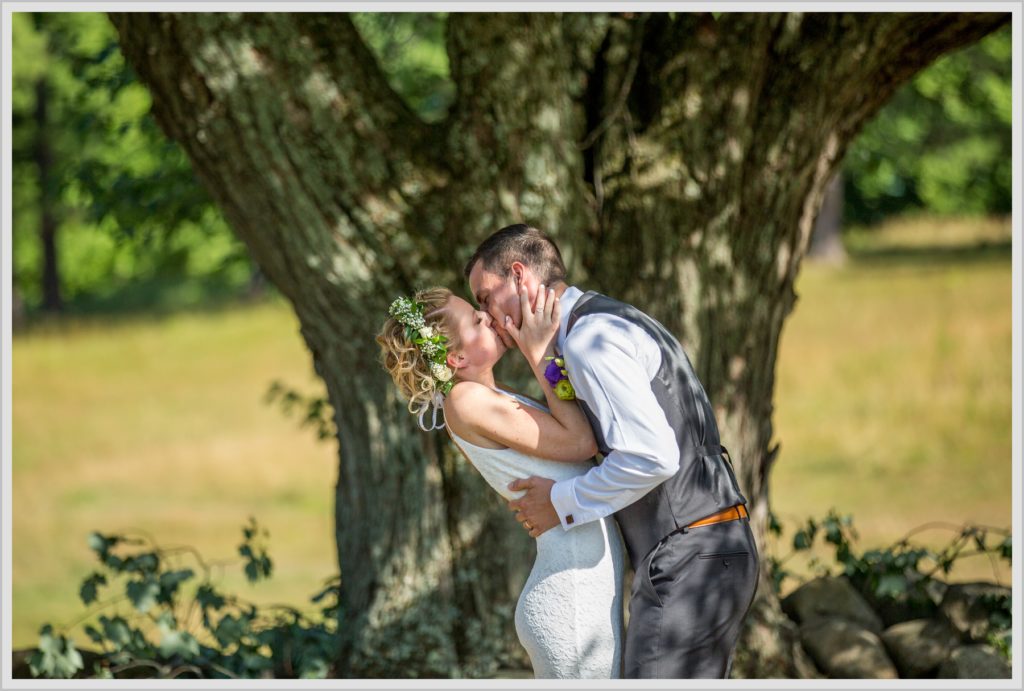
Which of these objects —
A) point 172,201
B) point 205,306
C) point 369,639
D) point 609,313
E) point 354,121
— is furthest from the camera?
point 205,306

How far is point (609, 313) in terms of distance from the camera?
3.85 meters

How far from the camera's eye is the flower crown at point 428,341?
13.0 feet

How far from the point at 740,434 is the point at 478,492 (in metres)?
1.38

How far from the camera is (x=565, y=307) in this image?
4004 millimetres

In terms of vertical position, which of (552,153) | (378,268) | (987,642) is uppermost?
(552,153)

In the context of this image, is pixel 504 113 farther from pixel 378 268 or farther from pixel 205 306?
pixel 205 306

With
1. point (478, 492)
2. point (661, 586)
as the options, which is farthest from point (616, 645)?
point (478, 492)

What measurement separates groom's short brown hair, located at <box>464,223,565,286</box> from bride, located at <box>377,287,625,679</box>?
11 centimetres

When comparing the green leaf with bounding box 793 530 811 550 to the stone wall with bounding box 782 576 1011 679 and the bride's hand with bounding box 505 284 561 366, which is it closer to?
the stone wall with bounding box 782 576 1011 679

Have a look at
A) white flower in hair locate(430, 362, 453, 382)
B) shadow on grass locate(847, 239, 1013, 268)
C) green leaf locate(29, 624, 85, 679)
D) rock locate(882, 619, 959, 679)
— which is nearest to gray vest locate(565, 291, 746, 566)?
white flower in hair locate(430, 362, 453, 382)

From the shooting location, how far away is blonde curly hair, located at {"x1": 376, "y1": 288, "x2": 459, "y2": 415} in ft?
13.0

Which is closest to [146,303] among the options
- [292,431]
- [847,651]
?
[292,431]

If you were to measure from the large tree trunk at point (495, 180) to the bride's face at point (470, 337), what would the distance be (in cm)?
167

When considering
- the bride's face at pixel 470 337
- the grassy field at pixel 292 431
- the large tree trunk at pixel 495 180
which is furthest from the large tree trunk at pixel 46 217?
the bride's face at pixel 470 337
